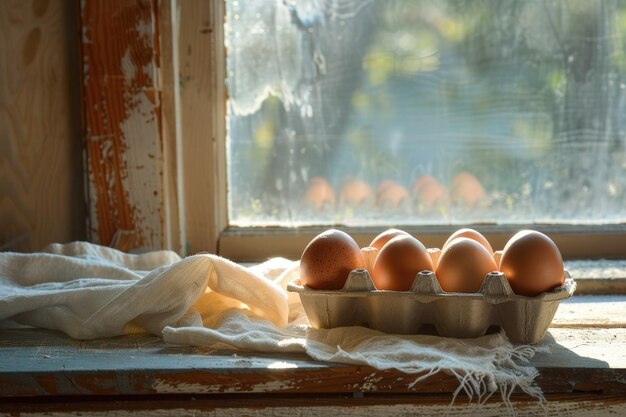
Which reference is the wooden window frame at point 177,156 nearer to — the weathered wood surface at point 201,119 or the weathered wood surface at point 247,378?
the weathered wood surface at point 201,119

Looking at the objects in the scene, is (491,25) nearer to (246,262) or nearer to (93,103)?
(246,262)

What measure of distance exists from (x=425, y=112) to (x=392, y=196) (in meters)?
0.19

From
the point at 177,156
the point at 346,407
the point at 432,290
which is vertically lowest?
the point at 346,407

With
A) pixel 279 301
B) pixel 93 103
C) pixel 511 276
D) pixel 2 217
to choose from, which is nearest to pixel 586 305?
pixel 511 276

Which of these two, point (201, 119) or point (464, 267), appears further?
point (201, 119)

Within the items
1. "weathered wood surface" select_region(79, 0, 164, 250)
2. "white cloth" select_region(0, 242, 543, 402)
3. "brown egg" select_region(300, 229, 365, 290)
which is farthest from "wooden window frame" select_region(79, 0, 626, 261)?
"brown egg" select_region(300, 229, 365, 290)

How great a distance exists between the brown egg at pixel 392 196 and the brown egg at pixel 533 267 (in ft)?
1.99

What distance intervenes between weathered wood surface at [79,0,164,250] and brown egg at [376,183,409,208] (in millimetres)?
473

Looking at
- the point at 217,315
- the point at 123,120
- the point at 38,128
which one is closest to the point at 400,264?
the point at 217,315

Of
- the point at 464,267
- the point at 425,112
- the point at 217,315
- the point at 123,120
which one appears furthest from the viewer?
the point at 425,112

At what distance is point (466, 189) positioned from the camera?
169 centimetres

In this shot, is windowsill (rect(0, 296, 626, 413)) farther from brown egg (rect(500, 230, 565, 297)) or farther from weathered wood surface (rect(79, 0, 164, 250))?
weathered wood surface (rect(79, 0, 164, 250))

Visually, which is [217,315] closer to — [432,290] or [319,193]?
[432,290]

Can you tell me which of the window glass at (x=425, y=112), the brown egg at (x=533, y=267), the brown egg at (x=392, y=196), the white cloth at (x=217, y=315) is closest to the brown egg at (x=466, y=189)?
the window glass at (x=425, y=112)
